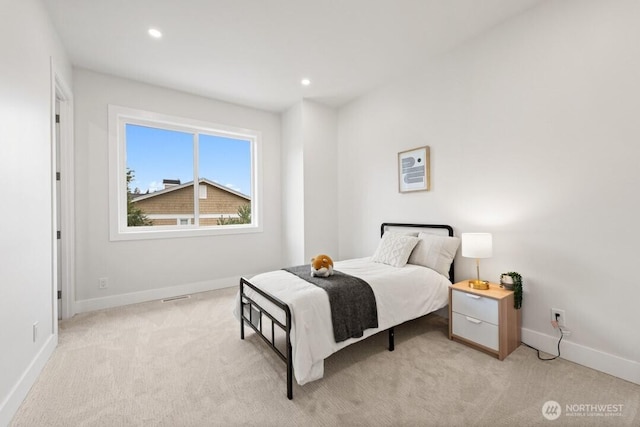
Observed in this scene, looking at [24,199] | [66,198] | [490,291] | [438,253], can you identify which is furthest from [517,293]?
[66,198]

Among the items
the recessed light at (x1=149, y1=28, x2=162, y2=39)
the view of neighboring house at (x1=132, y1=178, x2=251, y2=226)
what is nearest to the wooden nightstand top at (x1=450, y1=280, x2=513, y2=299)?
the view of neighboring house at (x1=132, y1=178, x2=251, y2=226)

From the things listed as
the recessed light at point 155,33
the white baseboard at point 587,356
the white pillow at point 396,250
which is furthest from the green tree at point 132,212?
the white baseboard at point 587,356

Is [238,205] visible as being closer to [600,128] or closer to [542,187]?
[542,187]

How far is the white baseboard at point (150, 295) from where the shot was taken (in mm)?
3322

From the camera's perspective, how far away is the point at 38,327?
2092mm

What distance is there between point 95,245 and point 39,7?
238 cm

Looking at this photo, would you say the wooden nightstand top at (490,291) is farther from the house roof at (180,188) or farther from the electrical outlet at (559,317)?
the house roof at (180,188)

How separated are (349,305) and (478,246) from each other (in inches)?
49.2

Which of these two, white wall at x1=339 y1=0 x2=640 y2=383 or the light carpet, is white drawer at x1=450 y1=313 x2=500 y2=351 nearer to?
the light carpet

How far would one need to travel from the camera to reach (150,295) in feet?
12.1

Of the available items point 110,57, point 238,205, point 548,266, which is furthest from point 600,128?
point 110,57

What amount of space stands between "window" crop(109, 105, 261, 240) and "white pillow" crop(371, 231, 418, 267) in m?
2.28

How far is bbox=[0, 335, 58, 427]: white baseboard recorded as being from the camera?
61.1 inches

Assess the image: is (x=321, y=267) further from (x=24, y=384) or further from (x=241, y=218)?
(x=241, y=218)
